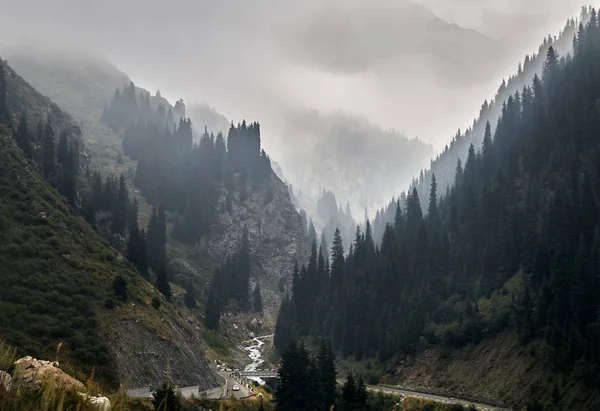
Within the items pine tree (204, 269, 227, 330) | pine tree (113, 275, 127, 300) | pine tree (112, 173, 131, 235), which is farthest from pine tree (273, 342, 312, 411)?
pine tree (112, 173, 131, 235)

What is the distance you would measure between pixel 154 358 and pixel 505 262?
6914 centimetres

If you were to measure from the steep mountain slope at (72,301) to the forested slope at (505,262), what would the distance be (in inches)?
1800

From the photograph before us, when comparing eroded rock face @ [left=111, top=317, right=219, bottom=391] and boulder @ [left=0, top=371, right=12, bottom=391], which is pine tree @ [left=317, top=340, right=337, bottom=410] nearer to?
eroded rock face @ [left=111, top=317, right=219, bottom=391]

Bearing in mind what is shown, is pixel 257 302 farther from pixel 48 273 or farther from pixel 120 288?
pixel 48 273

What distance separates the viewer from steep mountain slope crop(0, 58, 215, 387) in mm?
66750

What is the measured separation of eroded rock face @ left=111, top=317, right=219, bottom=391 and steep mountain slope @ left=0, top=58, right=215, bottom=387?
165mm

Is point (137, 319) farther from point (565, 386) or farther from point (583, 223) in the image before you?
point (583, 223)

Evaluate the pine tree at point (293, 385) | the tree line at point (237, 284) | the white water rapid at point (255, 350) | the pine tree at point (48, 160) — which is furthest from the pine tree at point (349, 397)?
the tree line at point (237, 284)

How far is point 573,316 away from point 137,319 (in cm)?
6267

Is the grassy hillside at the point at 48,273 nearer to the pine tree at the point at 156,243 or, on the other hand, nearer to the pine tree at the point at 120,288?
the pine tree at the point at 120,288

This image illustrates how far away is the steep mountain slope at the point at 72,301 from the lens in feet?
219

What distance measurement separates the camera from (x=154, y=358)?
253 feet

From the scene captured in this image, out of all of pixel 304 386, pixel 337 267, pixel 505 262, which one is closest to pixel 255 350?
pixel 337 267

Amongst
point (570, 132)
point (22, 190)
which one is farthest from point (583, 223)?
point (22, 190)
